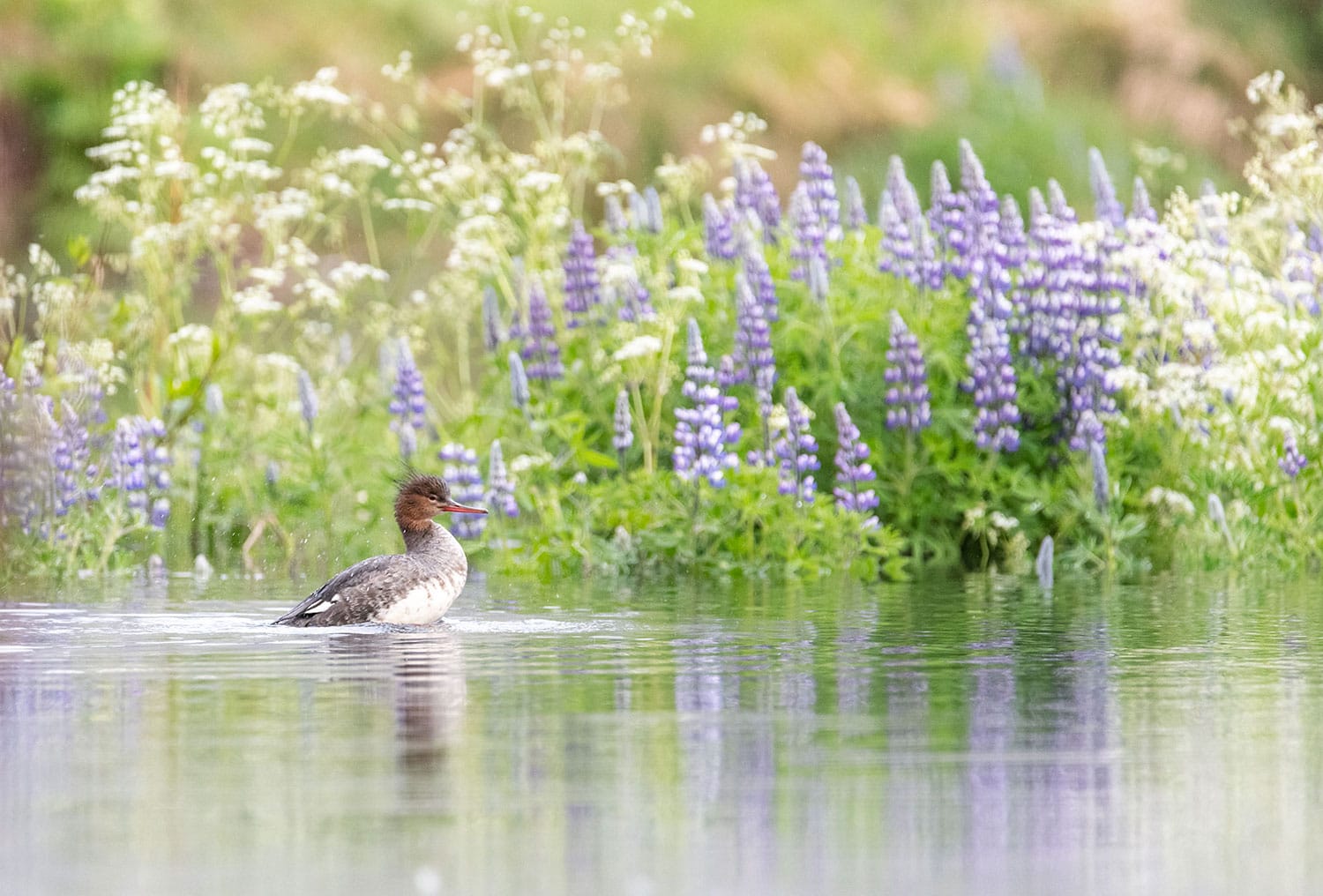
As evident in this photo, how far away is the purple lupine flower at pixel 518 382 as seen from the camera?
1391 centimetres

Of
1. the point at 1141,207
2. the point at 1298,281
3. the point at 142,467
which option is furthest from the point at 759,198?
the point at 142,467

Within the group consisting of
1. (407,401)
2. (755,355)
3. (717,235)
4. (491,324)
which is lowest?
(407,401)

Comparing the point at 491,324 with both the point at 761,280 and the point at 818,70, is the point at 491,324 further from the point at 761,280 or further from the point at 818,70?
the point at 818,70

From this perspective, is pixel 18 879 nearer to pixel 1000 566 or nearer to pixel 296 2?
pixel 1000 566

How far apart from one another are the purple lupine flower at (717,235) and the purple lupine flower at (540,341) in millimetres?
980

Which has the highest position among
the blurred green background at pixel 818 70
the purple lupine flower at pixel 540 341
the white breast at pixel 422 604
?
the blurred green background at pixel 818 70

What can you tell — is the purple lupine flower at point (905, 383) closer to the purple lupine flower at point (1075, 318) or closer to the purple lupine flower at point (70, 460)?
the purple lupine flower at point (1075, 318)

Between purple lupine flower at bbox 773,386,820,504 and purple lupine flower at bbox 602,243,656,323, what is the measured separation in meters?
0.97

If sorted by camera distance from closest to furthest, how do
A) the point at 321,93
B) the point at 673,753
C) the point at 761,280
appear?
the point at 673,753, the point at 761,280, the point at 321,93

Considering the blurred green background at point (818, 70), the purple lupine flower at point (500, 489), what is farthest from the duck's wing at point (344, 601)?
the blurred green background at point (818, 70)

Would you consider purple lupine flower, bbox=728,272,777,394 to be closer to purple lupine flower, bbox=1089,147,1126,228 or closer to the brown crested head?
purple lupine flower, bbox=1089,147,1126,228

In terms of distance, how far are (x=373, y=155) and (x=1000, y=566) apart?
448cm

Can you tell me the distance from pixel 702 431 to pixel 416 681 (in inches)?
200

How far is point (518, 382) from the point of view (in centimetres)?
1400
